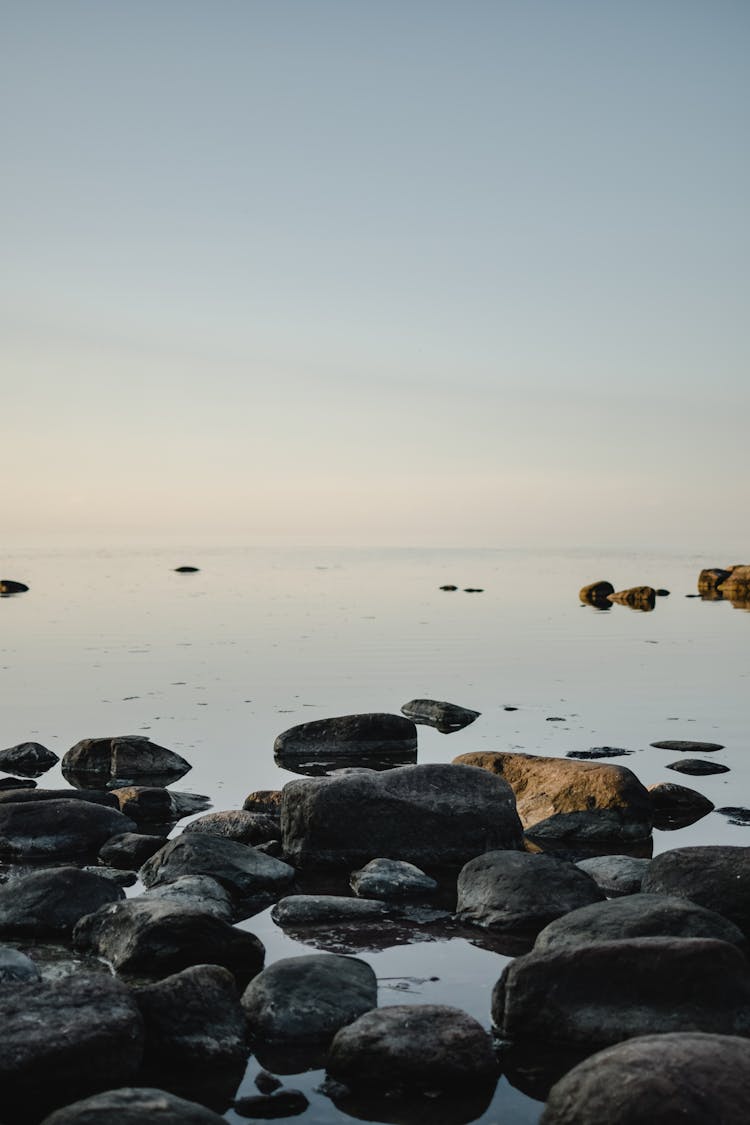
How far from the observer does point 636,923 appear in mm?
7195

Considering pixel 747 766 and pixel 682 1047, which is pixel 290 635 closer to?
pixel 747 766

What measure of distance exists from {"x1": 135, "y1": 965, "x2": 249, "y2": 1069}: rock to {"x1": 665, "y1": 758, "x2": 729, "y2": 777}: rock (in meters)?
9.15

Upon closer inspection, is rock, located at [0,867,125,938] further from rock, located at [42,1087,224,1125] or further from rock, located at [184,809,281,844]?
rock, located at [42,1087,224,1125]

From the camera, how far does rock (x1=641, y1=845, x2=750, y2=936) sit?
8336 millimetres

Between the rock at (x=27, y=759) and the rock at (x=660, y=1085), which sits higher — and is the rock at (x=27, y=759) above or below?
below

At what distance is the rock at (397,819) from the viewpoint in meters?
10.4

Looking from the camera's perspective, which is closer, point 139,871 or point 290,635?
point 139,871

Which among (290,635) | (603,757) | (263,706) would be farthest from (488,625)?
(603,757)

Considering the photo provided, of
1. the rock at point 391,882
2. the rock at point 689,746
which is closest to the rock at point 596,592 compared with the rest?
Answer: the rock at point 689,746

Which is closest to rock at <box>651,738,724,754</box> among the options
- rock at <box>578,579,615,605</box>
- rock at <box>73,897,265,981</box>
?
rock at <box>73,897,265,981</box>

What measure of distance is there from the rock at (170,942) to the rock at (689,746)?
9584 millimetres

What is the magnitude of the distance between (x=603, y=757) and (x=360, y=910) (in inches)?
281

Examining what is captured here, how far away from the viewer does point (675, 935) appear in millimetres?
7312

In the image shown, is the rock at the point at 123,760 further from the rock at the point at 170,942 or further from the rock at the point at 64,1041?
the rock at the point at 64,1041
